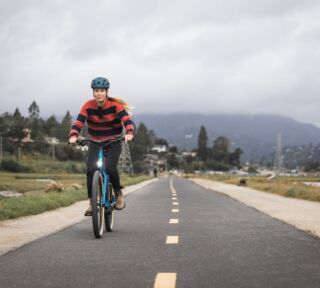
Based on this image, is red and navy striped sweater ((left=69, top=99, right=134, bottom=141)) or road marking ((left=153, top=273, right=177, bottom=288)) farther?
red and navy striped sweater ((left=69, top=99, right=134, bottom=141))

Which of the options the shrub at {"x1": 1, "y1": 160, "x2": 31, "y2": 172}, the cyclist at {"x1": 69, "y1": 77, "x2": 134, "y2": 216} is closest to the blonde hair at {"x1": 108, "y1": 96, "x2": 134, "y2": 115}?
the cyclist at {"x1": 69, "y1": 77, "x2": 134, "y2": 216}

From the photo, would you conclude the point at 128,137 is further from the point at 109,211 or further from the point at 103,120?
the point at 109,211

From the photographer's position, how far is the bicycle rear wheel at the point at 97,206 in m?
8.35

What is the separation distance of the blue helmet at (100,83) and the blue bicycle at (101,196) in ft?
2.67

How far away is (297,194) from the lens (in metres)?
24.3

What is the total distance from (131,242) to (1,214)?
A: 500 centimetres

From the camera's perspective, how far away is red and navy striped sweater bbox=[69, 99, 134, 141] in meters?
9.09

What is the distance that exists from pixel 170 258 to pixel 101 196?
8.69 ft

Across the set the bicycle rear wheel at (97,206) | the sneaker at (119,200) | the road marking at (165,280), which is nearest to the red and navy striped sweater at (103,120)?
the bicycle rear wheel at (97,206)

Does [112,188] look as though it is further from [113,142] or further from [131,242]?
[131,242]

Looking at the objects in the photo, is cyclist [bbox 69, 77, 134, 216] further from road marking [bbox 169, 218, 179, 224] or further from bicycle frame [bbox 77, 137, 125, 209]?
road marking [bbox 169, 218, 179, 224]

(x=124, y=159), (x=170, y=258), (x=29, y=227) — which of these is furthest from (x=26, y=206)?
(x=124, y=159)

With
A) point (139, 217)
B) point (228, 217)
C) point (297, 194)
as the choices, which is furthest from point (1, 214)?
point (297, 194)

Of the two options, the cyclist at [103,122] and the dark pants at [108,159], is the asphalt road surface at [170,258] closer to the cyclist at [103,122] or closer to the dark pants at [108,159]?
the dark pants at [108,159]
